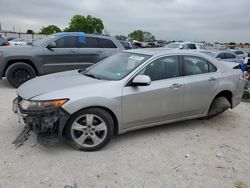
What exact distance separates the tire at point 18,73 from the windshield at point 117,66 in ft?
12.5

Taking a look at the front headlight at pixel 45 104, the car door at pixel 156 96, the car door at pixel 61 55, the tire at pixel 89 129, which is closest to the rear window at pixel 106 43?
the car door at pixel 61 55

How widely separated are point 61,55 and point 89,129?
5.16m

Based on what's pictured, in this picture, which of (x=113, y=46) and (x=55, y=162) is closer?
(x=55, y=162)

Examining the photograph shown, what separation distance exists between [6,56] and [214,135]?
20.1 feet

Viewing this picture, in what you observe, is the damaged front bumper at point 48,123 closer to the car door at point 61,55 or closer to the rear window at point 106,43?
the car door at point 61,55

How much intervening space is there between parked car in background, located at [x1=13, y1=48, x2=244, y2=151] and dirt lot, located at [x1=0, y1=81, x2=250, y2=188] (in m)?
0.25

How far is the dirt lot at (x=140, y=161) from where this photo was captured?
3.14m

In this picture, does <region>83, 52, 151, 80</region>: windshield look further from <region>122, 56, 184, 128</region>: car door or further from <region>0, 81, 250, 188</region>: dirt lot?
<region>0, 81, 250, 188</region>: dirt lot

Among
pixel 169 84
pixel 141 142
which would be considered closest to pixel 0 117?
pixel 141 142

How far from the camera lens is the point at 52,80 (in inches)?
169

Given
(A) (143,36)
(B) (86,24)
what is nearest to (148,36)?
(A) (143,36)

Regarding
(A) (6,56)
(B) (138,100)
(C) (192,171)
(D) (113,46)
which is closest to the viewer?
(C) (192,171)

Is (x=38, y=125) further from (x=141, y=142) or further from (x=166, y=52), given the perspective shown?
(x=166, y=52)

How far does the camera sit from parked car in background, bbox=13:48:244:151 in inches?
142
